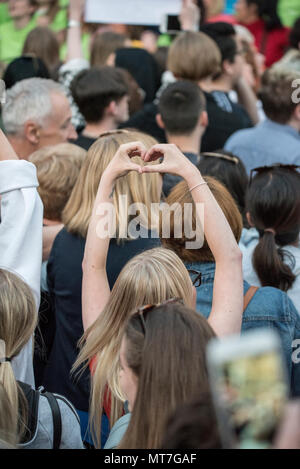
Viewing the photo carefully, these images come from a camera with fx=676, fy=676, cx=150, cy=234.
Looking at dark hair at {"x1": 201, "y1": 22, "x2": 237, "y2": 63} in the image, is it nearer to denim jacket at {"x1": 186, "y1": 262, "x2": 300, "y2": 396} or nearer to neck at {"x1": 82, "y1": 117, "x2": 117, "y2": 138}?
neck at {"x1": 82, "y1": 117, "x2": 117, "y2": 138}

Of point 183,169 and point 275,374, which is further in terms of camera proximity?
point 183,169

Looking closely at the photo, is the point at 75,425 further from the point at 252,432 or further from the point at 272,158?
the point at 272,158

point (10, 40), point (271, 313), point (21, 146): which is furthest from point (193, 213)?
point (10, 40)

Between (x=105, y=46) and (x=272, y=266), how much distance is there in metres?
3.51

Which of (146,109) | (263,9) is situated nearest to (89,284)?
(146,109)

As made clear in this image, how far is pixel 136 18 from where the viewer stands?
5.24m

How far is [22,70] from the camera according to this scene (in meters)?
4.34

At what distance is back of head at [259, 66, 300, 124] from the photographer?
369cm

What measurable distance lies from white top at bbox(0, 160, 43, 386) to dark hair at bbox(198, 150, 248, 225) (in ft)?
3.67

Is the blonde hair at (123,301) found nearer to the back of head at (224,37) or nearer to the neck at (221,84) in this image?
the neck at (221,84)

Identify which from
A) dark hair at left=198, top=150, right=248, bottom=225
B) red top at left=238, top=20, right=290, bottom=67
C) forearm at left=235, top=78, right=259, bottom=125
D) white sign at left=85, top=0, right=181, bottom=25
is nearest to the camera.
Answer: dark hair at left=198, top=150, right=248, bottom=225

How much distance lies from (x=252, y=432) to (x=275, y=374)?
2.9 inches
